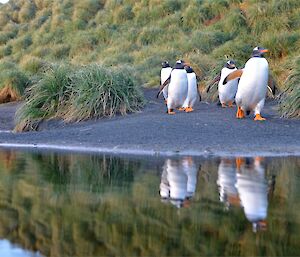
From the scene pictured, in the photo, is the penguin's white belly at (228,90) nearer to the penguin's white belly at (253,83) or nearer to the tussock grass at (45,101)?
the penguin's white belly at (253,83)

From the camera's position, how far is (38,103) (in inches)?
621

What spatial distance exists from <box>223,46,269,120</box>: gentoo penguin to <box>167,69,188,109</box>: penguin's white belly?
5.55ft

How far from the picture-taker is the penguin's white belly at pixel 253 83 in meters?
12.7

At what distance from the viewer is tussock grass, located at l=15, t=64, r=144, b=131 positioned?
15.1m

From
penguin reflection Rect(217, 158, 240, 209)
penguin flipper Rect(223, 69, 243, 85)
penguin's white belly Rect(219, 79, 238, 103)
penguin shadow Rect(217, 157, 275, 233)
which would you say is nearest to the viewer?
penguin shadow Rect(217, 157, 275, 233)

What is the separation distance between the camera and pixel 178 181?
698cm

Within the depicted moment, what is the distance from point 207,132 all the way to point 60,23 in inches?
982

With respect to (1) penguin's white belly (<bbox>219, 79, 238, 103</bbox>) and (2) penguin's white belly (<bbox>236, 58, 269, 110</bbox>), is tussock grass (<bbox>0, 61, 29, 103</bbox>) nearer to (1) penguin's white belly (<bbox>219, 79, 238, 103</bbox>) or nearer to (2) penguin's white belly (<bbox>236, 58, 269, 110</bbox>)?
(1) penguin's white belly (<bbox>219, 79, 238, 103</bbox>)

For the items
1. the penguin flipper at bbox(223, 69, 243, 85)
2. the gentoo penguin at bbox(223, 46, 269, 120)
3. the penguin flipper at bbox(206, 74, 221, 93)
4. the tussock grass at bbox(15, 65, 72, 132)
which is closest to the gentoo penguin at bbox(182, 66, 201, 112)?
the penguin flipper at bbox(206, 74, 221, 93)

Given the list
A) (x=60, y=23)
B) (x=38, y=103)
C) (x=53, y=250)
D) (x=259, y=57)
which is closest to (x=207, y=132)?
(x=259, y=57)

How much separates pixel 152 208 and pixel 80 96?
32.9ft

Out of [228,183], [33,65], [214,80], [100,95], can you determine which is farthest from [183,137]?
[33,65]

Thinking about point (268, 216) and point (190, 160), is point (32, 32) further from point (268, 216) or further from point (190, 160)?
point (268, 216)

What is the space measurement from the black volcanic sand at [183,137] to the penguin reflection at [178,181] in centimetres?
119
